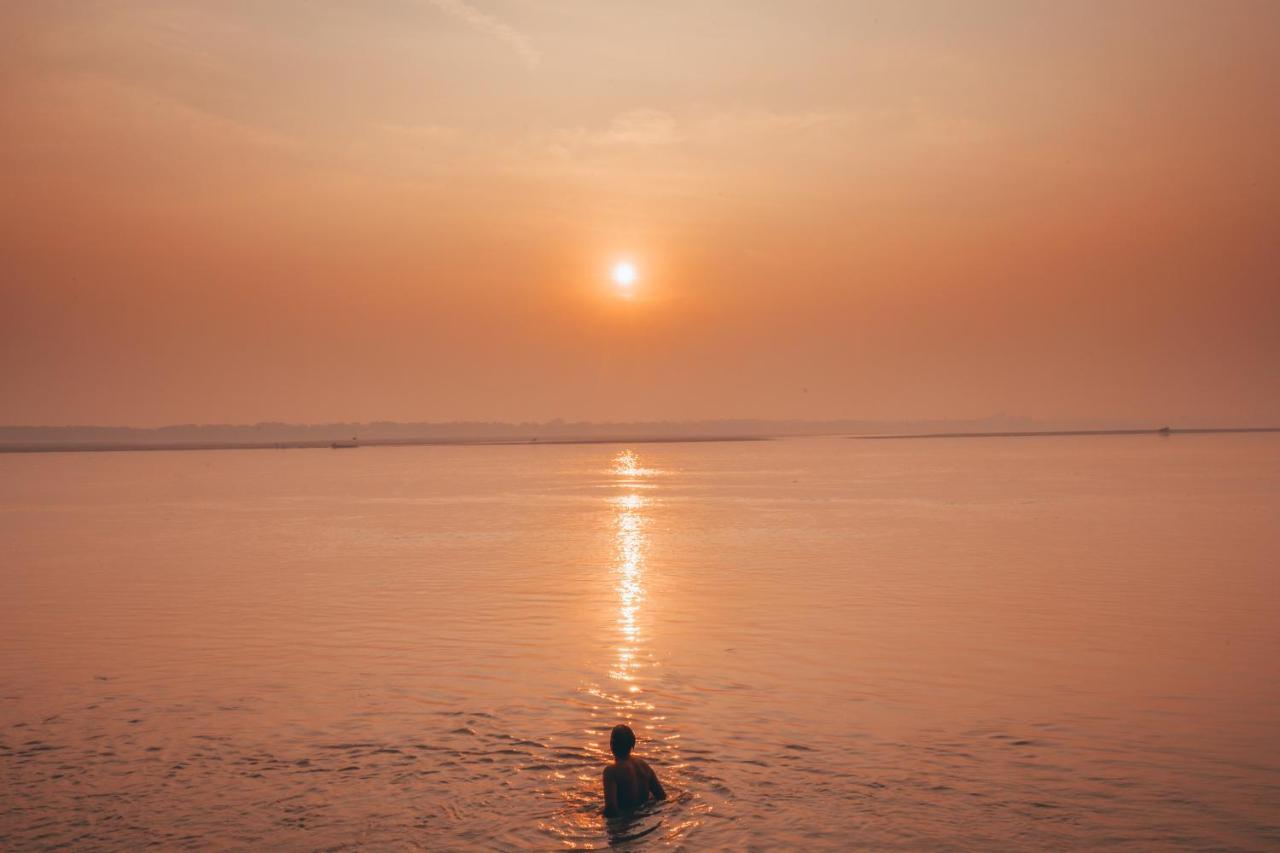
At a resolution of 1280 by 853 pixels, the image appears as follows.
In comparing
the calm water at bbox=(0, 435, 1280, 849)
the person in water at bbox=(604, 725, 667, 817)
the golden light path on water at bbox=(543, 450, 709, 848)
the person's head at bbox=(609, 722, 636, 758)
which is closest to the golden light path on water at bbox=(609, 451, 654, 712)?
the golden light path on water at bbox=(543, 450, 709, 848)

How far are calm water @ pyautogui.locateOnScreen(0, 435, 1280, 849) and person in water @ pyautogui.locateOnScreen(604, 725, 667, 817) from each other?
41 centimetres

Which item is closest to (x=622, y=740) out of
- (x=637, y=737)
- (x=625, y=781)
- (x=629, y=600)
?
(x=625, y=781)

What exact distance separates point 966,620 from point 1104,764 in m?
15.4

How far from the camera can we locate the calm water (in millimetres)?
16922

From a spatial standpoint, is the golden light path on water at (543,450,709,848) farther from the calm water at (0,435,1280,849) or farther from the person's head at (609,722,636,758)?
the person's head at (609,722,636,758)

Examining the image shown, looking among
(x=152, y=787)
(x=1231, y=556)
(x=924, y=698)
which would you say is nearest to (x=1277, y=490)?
(x=1231, y=556)

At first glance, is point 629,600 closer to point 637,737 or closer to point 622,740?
point 637,737

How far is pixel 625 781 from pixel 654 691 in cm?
789

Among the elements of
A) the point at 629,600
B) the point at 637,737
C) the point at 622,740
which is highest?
the point at 622,740

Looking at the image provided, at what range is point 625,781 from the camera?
56.0 feet

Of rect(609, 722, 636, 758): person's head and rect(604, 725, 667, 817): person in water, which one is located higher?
rect(609, 722, 636, 758): person's head

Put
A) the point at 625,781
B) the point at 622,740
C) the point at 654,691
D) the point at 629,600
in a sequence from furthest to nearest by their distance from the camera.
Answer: the point at 629,600 → the point at 654,691 → the point at 622,740 → the point at 625,781

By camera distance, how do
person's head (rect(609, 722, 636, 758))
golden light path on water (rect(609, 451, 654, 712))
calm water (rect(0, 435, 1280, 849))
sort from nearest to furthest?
calm water (rect(0, 435, 1280, 849)), person's head (rect(609, 722, 636, 758)), golden light path on water (rect(609, 451, 654, 712))

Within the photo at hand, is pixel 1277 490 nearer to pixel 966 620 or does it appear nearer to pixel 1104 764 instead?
pixel 966 620
